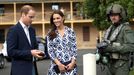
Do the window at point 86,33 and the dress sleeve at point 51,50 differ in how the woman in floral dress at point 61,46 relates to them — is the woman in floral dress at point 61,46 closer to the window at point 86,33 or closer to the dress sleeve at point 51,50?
the dress sleeve at point 51,50

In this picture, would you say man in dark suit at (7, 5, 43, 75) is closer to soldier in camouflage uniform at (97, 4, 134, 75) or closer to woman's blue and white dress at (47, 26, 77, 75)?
woman's blue and white dress at (47, 26, 77, 75)

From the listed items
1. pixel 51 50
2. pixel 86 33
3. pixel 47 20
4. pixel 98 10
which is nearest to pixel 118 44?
pixel 51 50

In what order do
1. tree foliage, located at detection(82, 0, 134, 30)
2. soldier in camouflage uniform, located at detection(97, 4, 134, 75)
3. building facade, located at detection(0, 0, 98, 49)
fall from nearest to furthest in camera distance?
soldier in camouflage uniform, located at detection(97, 4, 134, 75), tree foliage, located at detection(82, 0, 134, 30), building facade, located at detection(0, 0, 98, 49)

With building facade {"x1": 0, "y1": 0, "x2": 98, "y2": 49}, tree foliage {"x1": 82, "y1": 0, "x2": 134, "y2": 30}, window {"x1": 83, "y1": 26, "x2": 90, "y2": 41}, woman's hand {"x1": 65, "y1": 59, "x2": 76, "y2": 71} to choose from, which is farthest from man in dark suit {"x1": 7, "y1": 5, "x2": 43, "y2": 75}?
window {"x1": 83, "y1": 26, "x2": 90, "y2": 41}

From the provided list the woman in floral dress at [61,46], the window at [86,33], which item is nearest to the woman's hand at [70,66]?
the woman in floral dress at [61,46]

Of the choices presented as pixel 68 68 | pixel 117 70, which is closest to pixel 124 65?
pixel 117 70

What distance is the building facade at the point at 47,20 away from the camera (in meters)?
60.7

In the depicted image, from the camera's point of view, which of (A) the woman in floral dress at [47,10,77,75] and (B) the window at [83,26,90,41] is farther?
(B) the window at [83,26,90,41]

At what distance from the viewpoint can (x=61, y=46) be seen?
773 cm

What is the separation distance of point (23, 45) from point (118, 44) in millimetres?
1395

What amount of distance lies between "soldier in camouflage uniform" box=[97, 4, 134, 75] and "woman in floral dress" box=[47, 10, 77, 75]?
2.01ft

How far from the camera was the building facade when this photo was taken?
199 ft

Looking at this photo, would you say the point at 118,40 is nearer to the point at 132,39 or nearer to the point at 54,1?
the point at 132,39

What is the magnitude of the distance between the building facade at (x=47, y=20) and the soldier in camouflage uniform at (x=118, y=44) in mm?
52658
